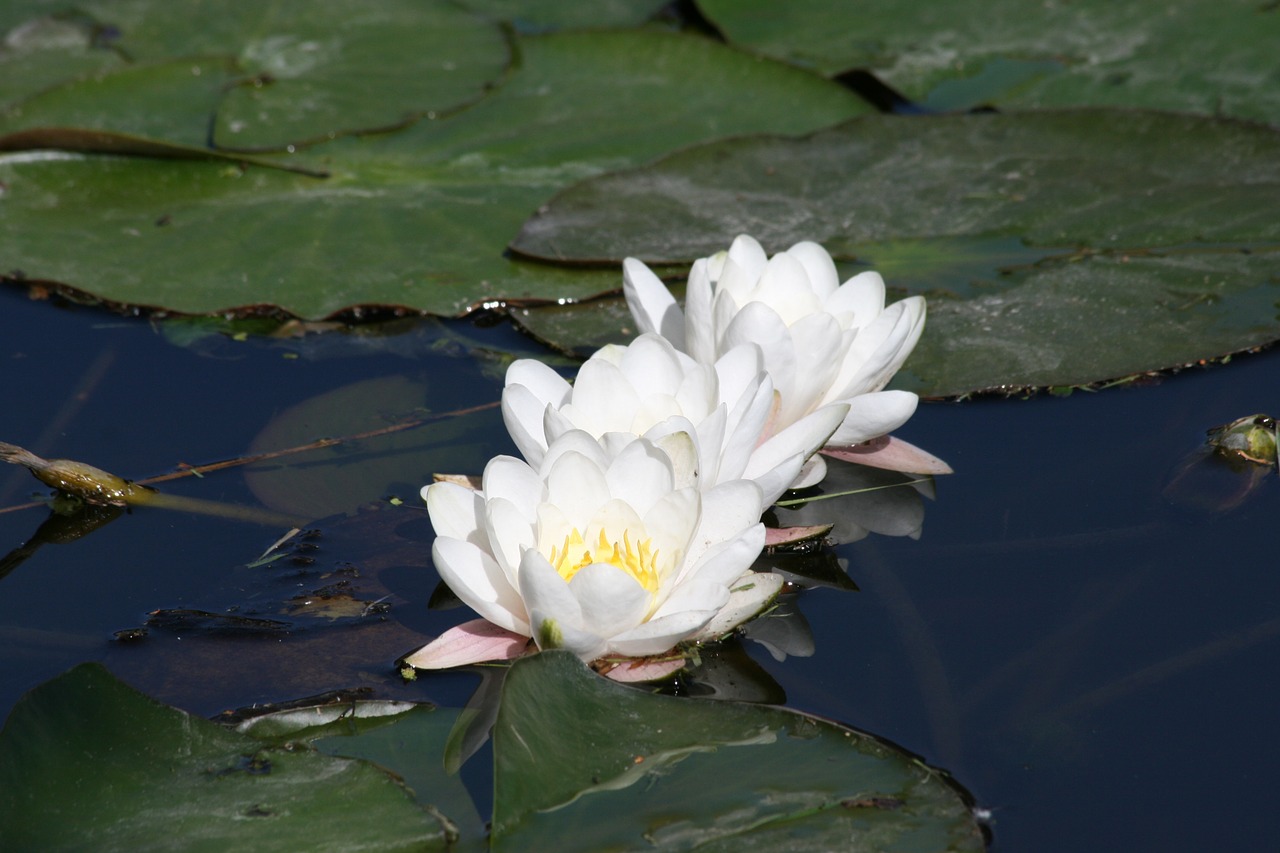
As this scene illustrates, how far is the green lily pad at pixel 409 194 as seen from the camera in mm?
3326

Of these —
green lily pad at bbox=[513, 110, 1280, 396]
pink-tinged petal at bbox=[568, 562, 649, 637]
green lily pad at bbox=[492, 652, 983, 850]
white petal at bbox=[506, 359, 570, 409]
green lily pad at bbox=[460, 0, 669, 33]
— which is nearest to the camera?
green lily pad at bbox=[492, 652, 983, 850]

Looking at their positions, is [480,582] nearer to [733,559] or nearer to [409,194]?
[733,559]

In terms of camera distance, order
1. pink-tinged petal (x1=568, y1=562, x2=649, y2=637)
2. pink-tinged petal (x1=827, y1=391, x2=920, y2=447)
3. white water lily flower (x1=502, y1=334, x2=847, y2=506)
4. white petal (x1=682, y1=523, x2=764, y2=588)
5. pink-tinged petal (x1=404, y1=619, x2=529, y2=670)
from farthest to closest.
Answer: pink-tinged petal (x1=827, y1=391, x2=920, y2=447) → white water lily flower (x1=502, y1=334, x2=847, y2=506) → pink-tinged petal (x1=404, y1=619, x2=529, y2=670) → white petal (x1=682, y1=523, x2=764, y2=588) → pink-tinged petal (x1=568, y1=562, x2=649, y2=637)

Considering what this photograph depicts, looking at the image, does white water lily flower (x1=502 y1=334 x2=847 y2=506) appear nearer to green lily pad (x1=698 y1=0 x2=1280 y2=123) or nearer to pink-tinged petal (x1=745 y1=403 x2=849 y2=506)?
pink-tinged petal (x1=745 y1=403 x2=849 y2=506)

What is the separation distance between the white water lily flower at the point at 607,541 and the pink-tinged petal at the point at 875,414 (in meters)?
0.52

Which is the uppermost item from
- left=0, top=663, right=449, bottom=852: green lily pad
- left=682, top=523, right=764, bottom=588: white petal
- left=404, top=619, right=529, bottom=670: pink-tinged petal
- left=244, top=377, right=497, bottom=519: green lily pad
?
left=682, top=523, right=764, bottom=588: white petal

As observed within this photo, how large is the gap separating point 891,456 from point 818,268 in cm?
49

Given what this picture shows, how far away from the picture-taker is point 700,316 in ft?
8.26

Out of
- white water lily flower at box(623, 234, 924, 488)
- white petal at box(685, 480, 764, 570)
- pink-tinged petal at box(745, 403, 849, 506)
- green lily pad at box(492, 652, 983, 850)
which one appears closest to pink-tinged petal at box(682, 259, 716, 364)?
white water lily flower at box(623, 234, 924, 488)

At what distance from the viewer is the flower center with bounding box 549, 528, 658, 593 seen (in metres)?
1.96

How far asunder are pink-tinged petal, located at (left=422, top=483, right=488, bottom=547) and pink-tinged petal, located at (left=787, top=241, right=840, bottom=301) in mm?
1019

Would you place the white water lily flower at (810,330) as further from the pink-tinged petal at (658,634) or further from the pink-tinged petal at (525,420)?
the pink-tinged petal at (658,634)

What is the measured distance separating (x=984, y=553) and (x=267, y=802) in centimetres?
155

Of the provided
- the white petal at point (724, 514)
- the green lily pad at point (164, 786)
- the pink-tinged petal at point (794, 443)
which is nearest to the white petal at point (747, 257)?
the pink-tinged petal at point (794, 443)
